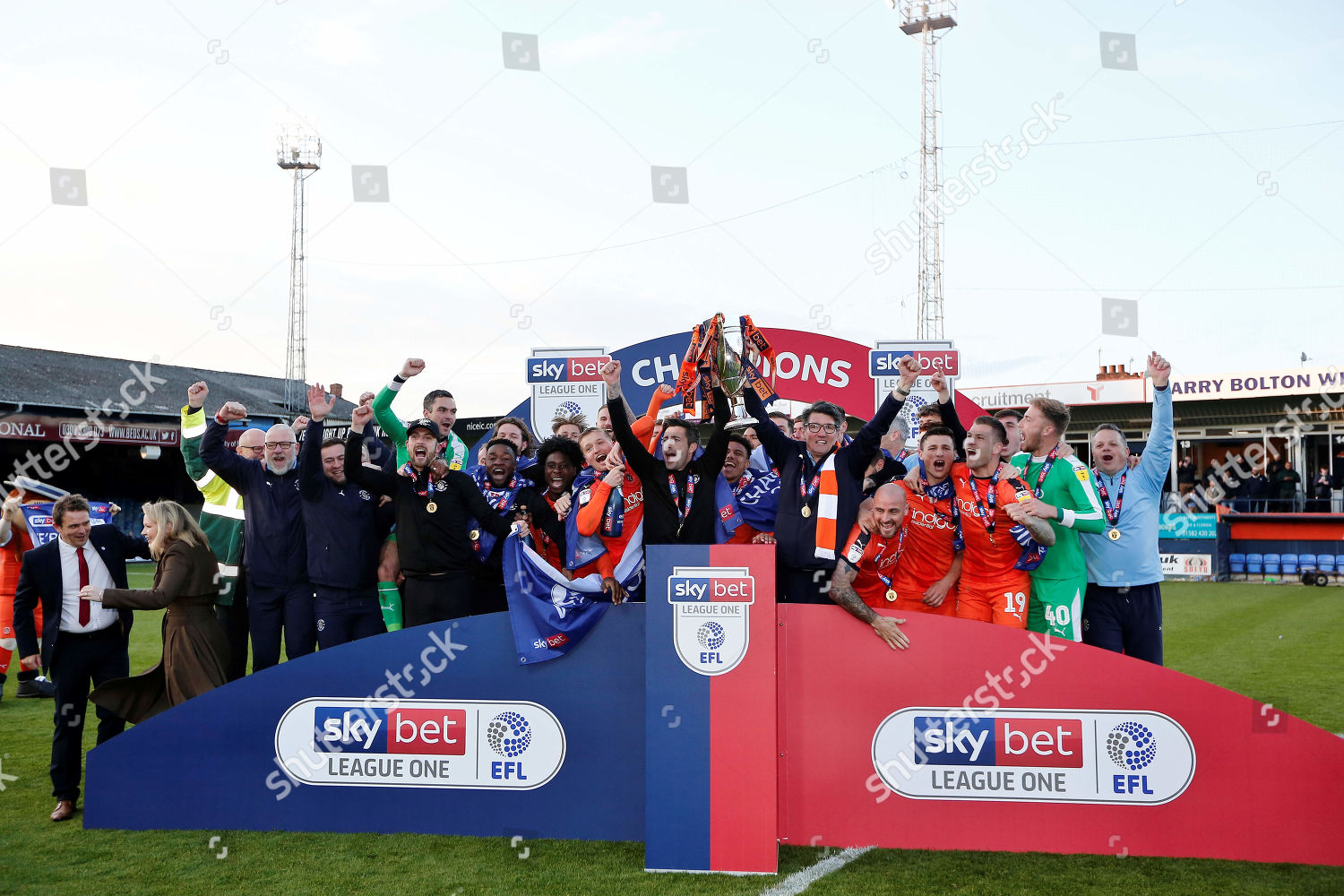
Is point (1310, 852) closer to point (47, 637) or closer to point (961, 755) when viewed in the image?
point (961, 755)

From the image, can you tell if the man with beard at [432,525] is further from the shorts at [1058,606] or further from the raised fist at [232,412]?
the shorts at [1058,606]

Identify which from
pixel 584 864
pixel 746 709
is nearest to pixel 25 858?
pixel 584 864

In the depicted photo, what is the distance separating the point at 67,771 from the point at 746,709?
11.5 ft

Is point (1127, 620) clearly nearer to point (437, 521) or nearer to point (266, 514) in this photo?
point (437, 521)

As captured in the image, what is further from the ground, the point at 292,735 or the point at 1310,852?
the point at 292,735

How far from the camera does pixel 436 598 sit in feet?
17.2

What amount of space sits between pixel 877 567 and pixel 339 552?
2908mm

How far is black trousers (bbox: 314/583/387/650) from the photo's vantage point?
5.40 meters

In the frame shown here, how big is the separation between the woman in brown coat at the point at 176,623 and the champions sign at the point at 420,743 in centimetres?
90

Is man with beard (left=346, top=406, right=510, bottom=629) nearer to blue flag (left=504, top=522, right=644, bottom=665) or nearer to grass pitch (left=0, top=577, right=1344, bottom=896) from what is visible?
blue flag (left=504, top=522, right=644, bottom=665)

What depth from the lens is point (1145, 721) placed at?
4176 mm

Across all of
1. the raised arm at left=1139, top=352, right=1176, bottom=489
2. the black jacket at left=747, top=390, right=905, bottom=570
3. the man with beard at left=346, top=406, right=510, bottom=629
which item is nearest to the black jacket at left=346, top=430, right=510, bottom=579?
the man with beard at left=346, top=406, right=510, bottom=629

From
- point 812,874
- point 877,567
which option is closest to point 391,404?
point 877,567

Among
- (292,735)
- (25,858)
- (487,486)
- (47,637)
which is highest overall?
(487,486)
